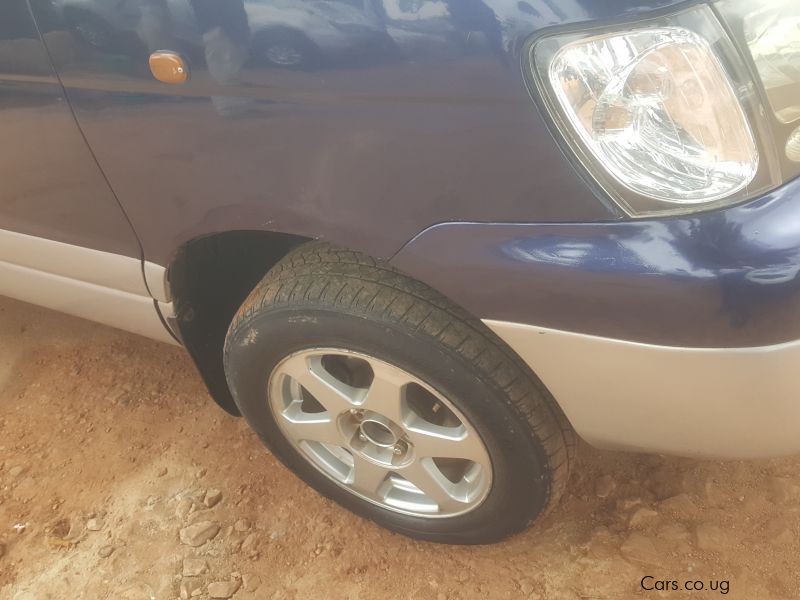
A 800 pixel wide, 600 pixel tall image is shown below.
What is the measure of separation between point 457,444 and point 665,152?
2.60 ft

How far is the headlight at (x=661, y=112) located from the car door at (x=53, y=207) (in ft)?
3.43

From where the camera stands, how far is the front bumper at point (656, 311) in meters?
1.13

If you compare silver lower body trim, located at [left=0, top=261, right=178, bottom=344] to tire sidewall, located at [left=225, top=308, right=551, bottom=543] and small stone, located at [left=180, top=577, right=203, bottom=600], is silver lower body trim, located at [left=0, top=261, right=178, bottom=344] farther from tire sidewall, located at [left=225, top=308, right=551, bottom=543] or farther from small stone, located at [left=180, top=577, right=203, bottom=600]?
small stone, located at [left=180, top=577, right=203, bottom=600]

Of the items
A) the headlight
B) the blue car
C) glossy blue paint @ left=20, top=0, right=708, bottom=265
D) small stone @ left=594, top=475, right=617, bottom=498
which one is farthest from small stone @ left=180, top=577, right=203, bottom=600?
the headlight

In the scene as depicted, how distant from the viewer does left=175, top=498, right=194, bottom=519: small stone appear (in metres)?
2.15

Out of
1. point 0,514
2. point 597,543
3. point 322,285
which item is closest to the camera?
point 322,285

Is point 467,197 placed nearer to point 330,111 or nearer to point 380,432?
point 330,111

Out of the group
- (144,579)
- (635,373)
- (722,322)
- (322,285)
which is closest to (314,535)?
(144,579)

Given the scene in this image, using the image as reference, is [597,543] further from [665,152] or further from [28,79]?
[28,79]

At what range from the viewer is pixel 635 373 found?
128 centimetres

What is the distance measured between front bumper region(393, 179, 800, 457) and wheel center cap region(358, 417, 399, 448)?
1.73 feet

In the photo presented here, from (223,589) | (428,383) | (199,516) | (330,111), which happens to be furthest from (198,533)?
(330,111)

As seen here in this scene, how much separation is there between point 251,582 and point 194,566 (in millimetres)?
178

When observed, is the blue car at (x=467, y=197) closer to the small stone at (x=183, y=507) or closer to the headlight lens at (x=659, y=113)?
the headlight lens at (x=659, y=113)
